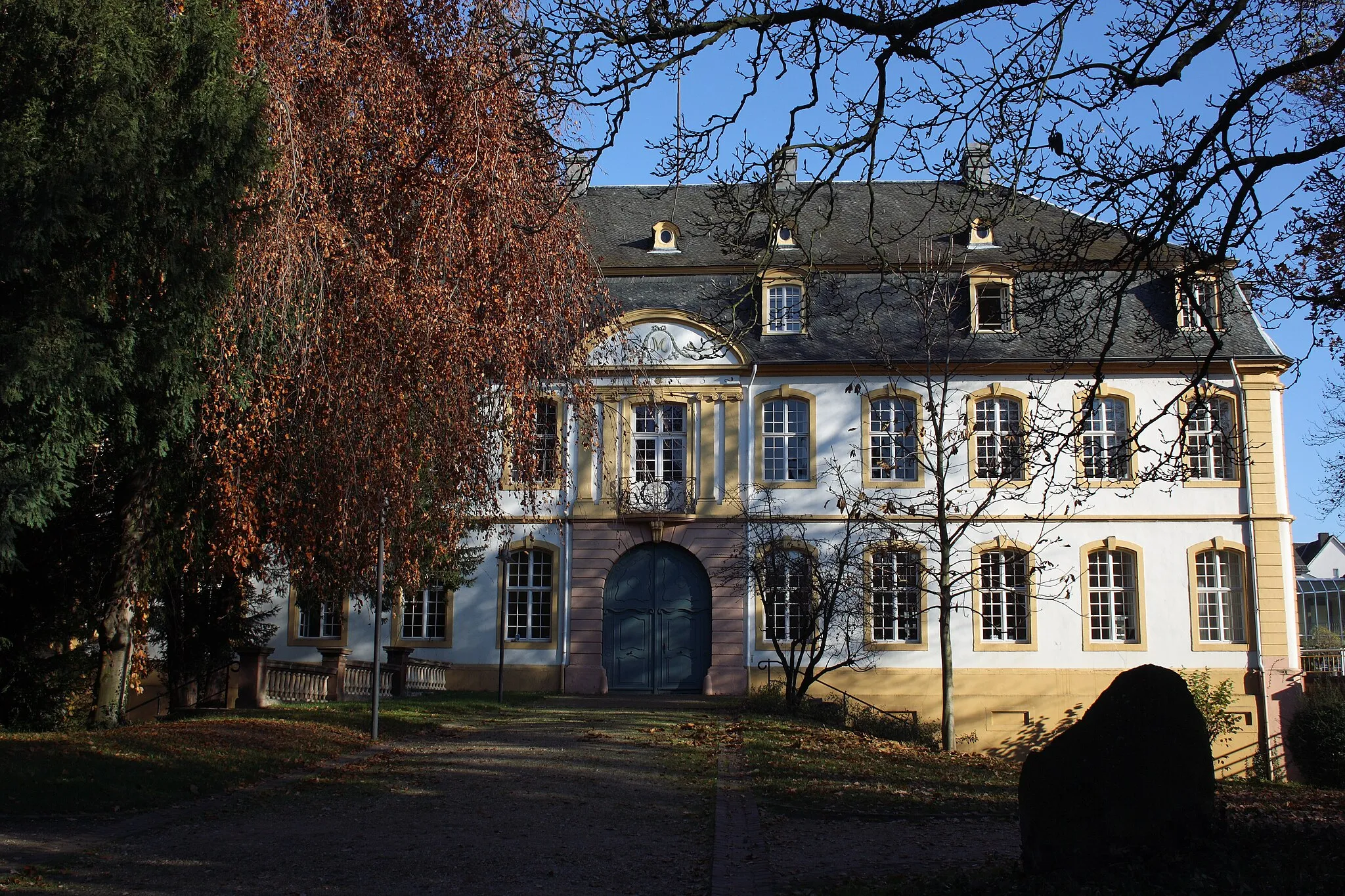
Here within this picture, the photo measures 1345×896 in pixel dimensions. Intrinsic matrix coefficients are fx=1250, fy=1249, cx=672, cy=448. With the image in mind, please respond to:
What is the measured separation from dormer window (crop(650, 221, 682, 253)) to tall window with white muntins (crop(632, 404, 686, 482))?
12.4ft

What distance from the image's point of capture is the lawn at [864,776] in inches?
366

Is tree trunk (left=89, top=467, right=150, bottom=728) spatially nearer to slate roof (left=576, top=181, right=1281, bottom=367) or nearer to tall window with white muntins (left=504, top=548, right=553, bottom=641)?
slate roof (left=576, top=181, right=1281, bottom=367)

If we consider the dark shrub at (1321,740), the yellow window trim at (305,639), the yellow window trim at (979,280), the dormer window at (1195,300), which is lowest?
the dark shrub at (1321,740)

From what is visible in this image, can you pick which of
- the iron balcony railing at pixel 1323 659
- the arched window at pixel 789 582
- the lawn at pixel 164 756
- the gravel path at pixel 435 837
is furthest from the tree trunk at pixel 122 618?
the iron balcony railing at pixel 1323 659

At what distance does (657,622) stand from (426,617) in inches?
185

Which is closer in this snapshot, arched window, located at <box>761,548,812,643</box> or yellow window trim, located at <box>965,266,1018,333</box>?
arched window, located at <box>761,548,812,643</box>

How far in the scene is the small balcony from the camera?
24547 mm

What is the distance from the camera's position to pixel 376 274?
982cm

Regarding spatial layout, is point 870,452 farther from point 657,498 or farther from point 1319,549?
point 1319,549

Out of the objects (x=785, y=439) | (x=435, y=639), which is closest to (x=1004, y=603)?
(x=785, y=439)

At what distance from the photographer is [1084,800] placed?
5.82 meters

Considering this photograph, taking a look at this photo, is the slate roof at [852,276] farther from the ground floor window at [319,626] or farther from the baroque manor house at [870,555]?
the ground floor window at [319,626]

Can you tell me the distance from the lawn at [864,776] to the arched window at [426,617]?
11601 millimetres

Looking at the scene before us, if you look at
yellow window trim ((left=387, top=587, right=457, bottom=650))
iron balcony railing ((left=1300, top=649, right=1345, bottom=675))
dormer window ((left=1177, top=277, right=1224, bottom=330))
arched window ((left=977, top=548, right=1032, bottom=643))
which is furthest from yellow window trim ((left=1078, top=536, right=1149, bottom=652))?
dormer window ((left=1177, top=277, right=1224, bottom=330))
